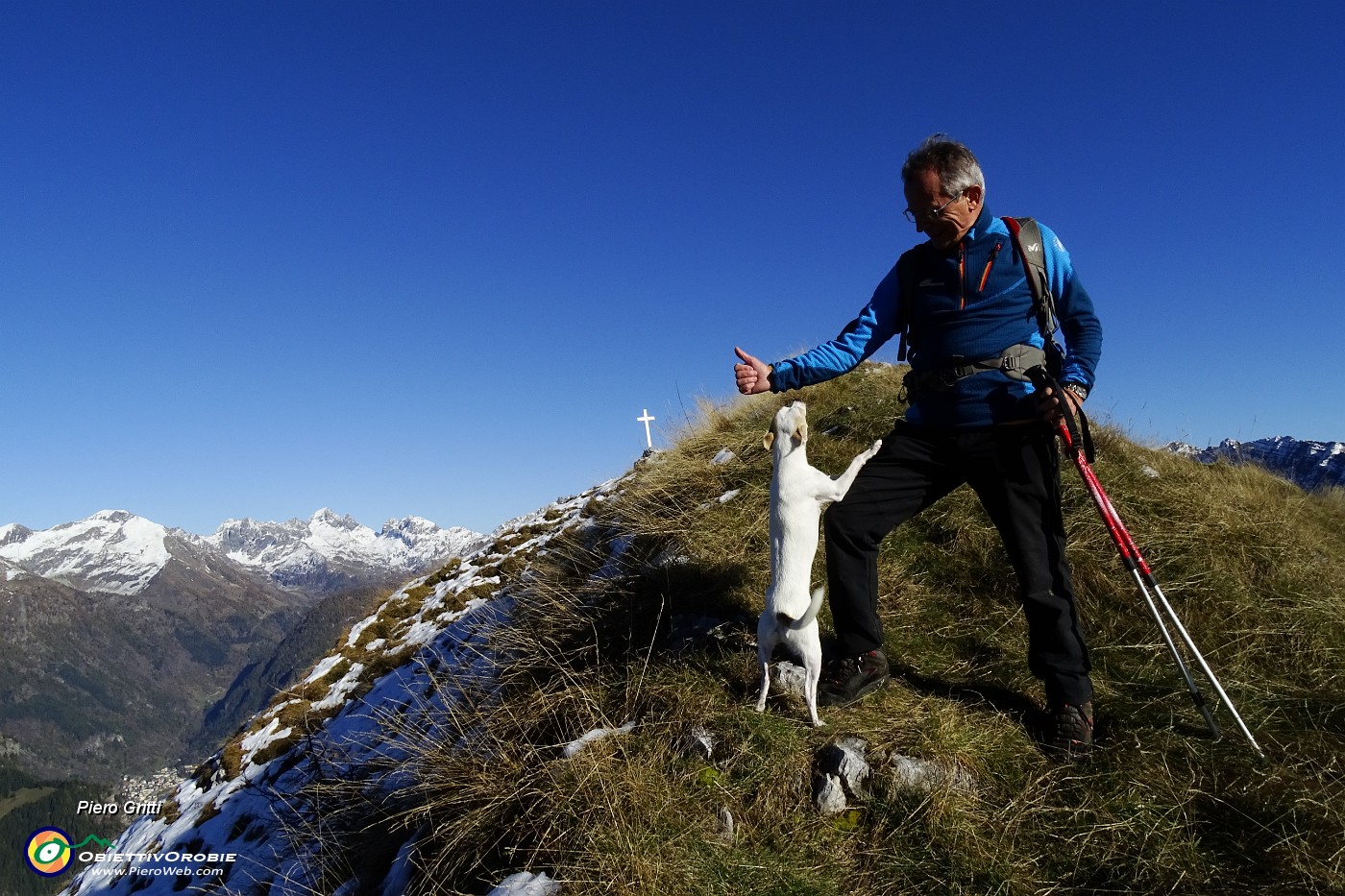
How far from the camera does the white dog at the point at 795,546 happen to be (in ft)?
12.3

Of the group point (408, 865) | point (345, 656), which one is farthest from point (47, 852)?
point (408, 865)

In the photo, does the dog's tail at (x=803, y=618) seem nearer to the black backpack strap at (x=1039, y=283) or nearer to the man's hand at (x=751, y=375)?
the man's hand at (x=751, y=375)

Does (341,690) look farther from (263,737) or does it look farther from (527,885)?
(527,885)

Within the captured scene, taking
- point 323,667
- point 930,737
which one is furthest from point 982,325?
point 323,667

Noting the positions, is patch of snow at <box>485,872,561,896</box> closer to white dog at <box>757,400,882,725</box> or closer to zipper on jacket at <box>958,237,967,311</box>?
white dog at <box>757,400,882,725</box>

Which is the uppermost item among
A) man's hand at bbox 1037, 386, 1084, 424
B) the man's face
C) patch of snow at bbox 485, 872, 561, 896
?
the man's face

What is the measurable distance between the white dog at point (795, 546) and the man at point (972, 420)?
169mm

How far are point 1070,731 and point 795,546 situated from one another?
1794mm

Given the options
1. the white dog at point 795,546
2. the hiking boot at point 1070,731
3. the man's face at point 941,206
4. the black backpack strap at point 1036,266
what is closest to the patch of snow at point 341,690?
the white dog at point 795,546

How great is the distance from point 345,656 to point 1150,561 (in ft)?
33.0

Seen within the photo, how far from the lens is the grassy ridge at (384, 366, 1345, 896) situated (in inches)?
120

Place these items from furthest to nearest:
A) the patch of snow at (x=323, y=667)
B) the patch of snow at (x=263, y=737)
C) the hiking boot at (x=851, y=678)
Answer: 1. the patch of snow at (x=323, y=667)
2. the patch of snow at (x=263, y=737)
3. the hiking boot at (x=851, y=678)

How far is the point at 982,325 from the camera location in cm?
397

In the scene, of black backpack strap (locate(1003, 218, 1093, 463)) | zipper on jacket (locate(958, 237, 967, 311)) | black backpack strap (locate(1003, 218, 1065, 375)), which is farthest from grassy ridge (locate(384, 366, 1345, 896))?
zipper on jacket (locate(958, 237, 967, 311))
